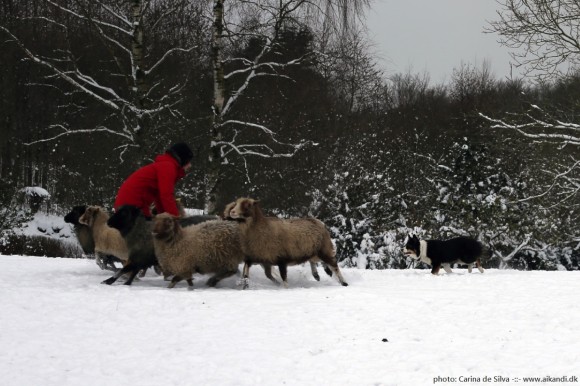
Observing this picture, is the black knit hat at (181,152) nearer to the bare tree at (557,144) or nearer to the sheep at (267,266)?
the sheep at (267,266)

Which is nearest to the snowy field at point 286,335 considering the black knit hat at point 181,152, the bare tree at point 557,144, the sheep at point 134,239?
the sheep at point 134,239

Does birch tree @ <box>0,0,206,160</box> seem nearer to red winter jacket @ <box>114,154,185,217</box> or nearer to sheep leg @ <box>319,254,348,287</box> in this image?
red winter jacket @ <box>114,154,185,217</box>

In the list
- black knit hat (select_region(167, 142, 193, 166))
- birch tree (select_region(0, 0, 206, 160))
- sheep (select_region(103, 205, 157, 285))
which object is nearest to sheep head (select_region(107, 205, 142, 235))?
sheep (select_region(103, 205, 157, 285))

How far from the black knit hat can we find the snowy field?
2.11m

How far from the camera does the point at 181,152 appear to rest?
31.8 ft

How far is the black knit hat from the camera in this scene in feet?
31.6

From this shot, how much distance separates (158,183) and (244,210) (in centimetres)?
140

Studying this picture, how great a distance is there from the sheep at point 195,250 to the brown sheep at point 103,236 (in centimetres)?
107

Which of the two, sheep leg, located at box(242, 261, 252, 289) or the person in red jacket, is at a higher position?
the person in red jacket

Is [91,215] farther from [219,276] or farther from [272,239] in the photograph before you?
[272,239]

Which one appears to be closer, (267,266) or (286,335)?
(286,335)

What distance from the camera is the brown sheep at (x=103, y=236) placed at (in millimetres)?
10164

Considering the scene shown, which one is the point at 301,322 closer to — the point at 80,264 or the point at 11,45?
the point at 80,264

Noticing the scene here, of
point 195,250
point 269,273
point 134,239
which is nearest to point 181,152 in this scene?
point 134,239
